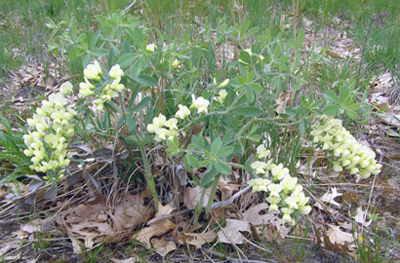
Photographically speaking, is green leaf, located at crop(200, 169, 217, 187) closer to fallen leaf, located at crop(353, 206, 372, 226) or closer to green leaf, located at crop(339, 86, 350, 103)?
green leaf, located at crop(339, 86, 350, 103)

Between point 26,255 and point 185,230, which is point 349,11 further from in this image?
point 26,255

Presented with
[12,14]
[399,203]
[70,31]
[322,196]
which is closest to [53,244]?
[70,31]

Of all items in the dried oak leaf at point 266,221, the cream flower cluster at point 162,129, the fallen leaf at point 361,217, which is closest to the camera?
the cream flower cluster at point 162,129

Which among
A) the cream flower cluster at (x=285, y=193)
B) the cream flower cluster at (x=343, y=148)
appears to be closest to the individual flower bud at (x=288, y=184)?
the cream flower cluster at (x=285, y=193)

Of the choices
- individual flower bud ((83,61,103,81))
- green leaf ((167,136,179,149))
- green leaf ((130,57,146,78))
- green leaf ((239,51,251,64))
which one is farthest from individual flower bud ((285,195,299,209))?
individual flower bud ((83,61,103,81))

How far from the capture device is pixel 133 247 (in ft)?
5.14

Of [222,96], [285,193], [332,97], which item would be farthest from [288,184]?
[222,96]

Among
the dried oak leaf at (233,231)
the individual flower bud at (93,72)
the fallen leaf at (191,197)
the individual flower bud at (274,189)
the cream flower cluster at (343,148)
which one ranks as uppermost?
the individual flower bud at (93,72)

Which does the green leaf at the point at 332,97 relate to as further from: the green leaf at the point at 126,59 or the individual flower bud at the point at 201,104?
the green leaf at the point at 126,59

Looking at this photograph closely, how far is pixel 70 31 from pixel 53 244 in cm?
99

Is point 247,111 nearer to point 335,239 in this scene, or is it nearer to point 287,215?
point 287,215

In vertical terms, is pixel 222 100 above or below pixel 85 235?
above

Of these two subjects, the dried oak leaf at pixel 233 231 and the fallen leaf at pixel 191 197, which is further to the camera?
the fallen leaf at pixel 191 197

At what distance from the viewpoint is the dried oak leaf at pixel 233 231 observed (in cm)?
155
